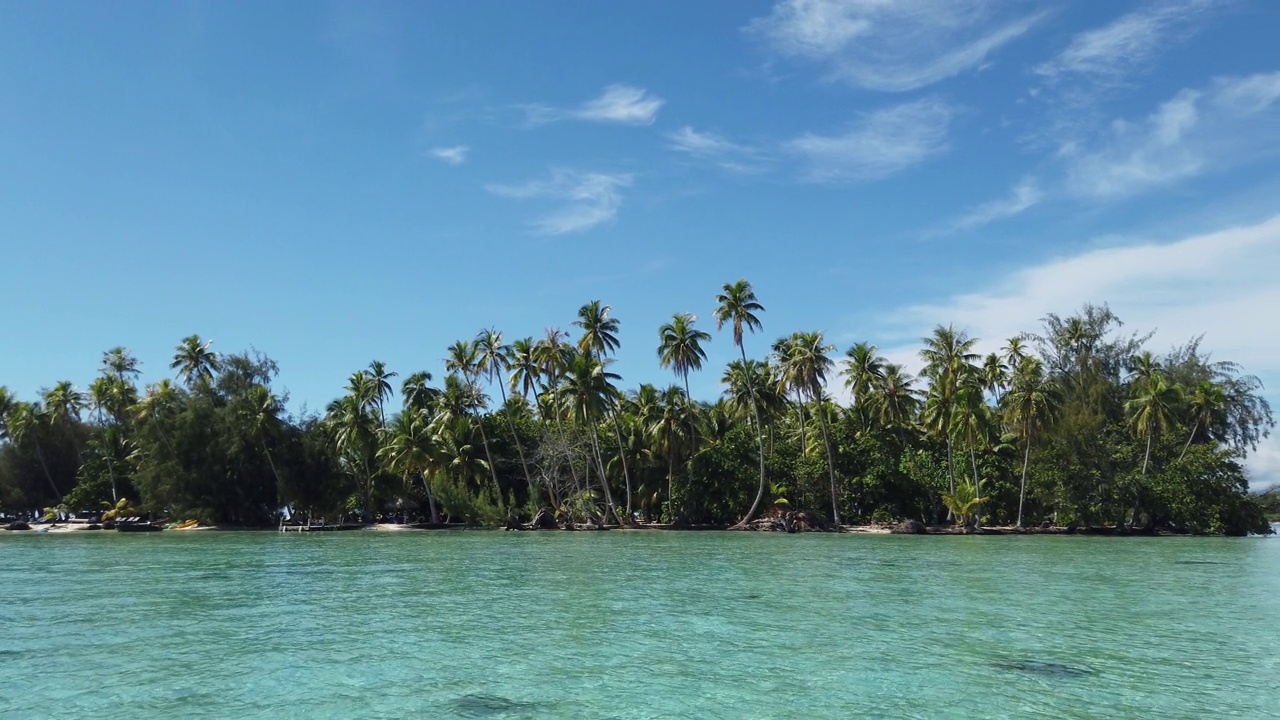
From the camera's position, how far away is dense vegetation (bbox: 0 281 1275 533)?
178ft

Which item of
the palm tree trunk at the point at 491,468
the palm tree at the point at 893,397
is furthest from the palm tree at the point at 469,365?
the palm tree at the point at 893,397

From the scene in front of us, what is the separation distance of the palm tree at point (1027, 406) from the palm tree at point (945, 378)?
331 cm

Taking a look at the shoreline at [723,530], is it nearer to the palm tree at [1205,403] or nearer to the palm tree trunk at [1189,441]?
the palm tree trunk at [1189,441]

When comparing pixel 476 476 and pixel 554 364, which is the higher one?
pixel 554 364

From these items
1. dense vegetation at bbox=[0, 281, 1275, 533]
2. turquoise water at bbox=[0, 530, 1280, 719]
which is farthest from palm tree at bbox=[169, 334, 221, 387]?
turquoise water at bbox=[0, 530, 1280, 719]

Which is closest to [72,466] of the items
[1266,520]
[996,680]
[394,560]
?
[394,560]

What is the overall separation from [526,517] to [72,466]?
4491 centimetres

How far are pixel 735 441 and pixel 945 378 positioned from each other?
50.7 feet

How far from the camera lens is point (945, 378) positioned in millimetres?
56125

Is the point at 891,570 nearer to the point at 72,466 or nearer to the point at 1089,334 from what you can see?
the point at 1089,334

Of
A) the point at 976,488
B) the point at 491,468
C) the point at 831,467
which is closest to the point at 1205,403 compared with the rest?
the point at 976,488

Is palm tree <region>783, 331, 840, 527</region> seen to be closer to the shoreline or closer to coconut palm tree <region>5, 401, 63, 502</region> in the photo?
the shoreline

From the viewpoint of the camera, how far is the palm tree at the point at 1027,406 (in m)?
52.6

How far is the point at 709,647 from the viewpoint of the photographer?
13344mm
